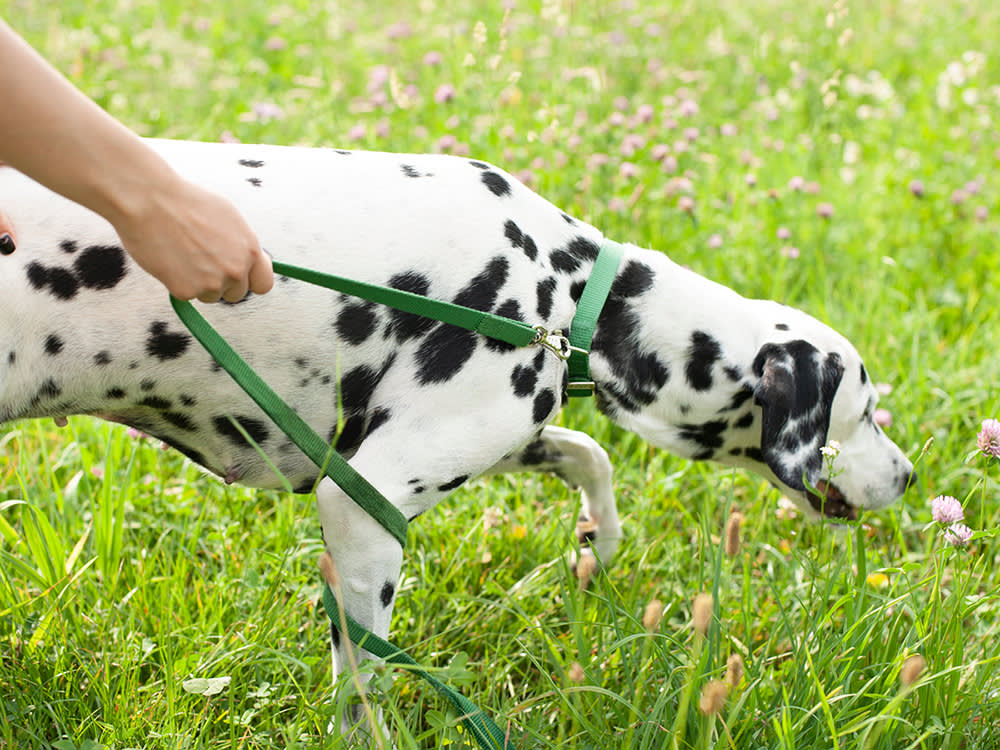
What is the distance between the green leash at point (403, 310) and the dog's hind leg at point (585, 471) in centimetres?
60

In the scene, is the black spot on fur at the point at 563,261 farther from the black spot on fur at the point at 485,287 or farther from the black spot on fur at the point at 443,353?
the black spot on fur at the point at 443,353

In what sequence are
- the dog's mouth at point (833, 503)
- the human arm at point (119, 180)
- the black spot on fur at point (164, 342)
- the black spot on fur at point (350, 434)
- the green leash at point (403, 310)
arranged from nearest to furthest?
the human arm at point (119, 180) < the green leash at point (403, 310) < the black spot on fur at point (164, 342) < the black spot on fur at point (350, 434) < the dog's mouth at point (833, 503)

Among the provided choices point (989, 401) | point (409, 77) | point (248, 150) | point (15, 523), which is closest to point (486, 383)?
point (248, 150)

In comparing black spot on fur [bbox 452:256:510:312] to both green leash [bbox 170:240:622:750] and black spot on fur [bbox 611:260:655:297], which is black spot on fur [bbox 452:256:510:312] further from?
black spot on fur [bbox 611:260:655:297]

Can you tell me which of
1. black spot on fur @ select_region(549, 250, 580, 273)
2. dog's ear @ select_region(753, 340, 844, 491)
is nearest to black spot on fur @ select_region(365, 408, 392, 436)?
black spot on fur @ select_region(549, 250, 580, 273)

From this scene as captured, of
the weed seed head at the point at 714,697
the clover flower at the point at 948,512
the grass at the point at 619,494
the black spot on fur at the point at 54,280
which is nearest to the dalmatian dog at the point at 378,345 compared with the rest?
the black spot on fur at the point at 54,280

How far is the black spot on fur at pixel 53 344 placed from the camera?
1.82 metres

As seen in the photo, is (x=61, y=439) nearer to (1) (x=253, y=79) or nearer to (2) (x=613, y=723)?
(2) (x=613, y=723)

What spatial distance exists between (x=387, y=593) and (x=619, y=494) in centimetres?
135

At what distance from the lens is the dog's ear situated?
2.29 metres

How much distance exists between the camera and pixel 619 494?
323 centimetres

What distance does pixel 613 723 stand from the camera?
2.10 meters

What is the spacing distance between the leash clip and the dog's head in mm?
514

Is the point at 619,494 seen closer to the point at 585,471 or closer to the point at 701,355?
the point at 585,471
